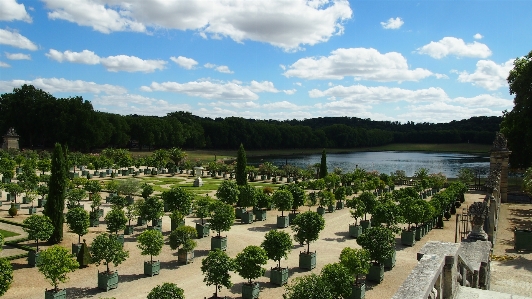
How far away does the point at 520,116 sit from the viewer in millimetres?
39469

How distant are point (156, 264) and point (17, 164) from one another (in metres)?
45.2

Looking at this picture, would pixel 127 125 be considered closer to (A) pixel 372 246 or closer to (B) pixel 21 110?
(B) pixel 21 110

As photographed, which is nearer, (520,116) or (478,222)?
(478,222)

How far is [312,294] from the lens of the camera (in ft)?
41.8

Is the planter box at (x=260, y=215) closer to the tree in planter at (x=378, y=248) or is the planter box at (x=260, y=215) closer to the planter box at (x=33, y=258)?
the tree in planter at (x=378, y=248)

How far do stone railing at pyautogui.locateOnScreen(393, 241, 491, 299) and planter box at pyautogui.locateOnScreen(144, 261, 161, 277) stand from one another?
13122 millimetres

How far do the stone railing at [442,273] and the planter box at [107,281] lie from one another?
515 inches

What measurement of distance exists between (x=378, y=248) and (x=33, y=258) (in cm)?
1583

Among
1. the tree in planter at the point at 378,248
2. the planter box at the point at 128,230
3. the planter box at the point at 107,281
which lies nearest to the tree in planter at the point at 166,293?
the planter box at the point at 107,281

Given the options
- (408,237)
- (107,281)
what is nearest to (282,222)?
(408,237)

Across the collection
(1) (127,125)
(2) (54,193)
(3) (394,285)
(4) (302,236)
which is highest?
(1) (127,125)

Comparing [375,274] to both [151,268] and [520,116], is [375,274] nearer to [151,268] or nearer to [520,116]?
[151,268]

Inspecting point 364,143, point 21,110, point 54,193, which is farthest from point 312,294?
point 364,143

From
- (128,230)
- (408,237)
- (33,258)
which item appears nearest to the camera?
(33,258)
